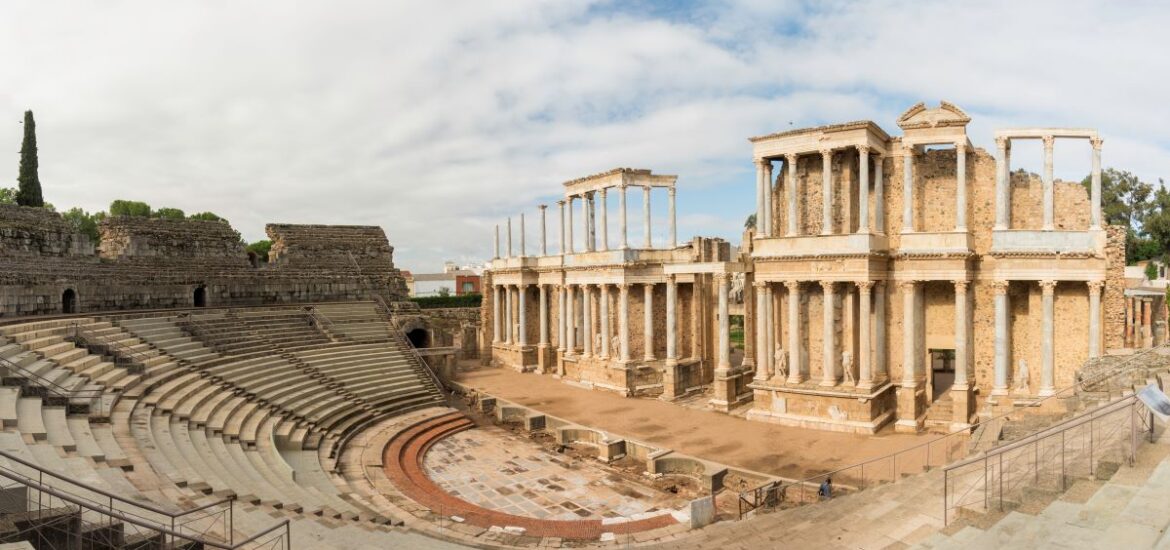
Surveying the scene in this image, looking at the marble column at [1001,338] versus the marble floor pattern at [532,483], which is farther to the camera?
the marble column at [1001,338]

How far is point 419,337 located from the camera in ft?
129

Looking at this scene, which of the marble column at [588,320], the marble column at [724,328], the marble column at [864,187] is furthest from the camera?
the marble column at [588,320]

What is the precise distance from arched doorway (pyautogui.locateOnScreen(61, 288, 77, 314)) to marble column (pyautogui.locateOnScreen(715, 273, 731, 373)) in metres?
26.2

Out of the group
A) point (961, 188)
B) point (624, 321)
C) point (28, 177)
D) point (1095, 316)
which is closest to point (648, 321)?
point (624, 321)

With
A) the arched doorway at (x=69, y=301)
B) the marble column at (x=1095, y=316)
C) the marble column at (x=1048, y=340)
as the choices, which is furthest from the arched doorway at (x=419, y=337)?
the marble column at (x=1095, y=316)

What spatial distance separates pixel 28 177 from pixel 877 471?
1953 inches

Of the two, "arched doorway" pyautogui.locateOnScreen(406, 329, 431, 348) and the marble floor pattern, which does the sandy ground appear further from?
"arched doorway" pyautogui.locateOnScreen(406, 329, 431, 348)

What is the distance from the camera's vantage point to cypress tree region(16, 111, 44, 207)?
3881 cm

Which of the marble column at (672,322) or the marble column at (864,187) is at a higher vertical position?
the marble column at (864,187)

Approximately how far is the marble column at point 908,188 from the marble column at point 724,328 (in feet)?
23.0

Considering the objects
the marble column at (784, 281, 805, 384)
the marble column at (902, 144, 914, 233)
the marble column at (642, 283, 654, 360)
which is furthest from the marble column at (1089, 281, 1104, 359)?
the marble column at (642, 283, 654, 360)

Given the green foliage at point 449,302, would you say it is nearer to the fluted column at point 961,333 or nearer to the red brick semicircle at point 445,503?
the red brick semicircle at point 445,503

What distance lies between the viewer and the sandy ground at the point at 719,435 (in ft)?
59.6

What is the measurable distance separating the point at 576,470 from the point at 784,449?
6.37 meters
